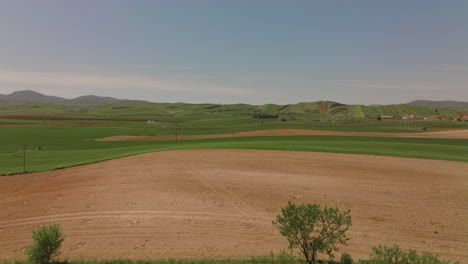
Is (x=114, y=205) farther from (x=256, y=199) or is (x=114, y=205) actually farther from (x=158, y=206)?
(x=256, y=199)

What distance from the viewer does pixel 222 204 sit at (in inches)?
867

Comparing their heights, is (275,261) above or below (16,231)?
above

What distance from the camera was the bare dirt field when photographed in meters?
15.8

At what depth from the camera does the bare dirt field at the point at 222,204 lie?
51.9ft

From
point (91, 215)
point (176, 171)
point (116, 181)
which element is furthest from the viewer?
point (176, 171)

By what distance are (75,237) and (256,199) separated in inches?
597

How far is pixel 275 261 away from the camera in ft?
40.8

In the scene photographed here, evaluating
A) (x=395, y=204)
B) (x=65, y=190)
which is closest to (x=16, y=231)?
(x=65, y=190)

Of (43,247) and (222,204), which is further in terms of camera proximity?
(222,204)

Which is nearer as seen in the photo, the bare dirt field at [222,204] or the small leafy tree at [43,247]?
the small leafy tree at [43,247]

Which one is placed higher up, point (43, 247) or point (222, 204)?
point (43, 247)

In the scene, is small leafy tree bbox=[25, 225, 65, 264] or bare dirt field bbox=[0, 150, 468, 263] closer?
small leafy tree bbox=[25, 225, 65, 264]

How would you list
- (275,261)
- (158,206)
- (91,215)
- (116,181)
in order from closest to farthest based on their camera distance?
(275,261) < (91,215) < (158,206) < (116,181)

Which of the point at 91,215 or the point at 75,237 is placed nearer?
the point at 75,237
